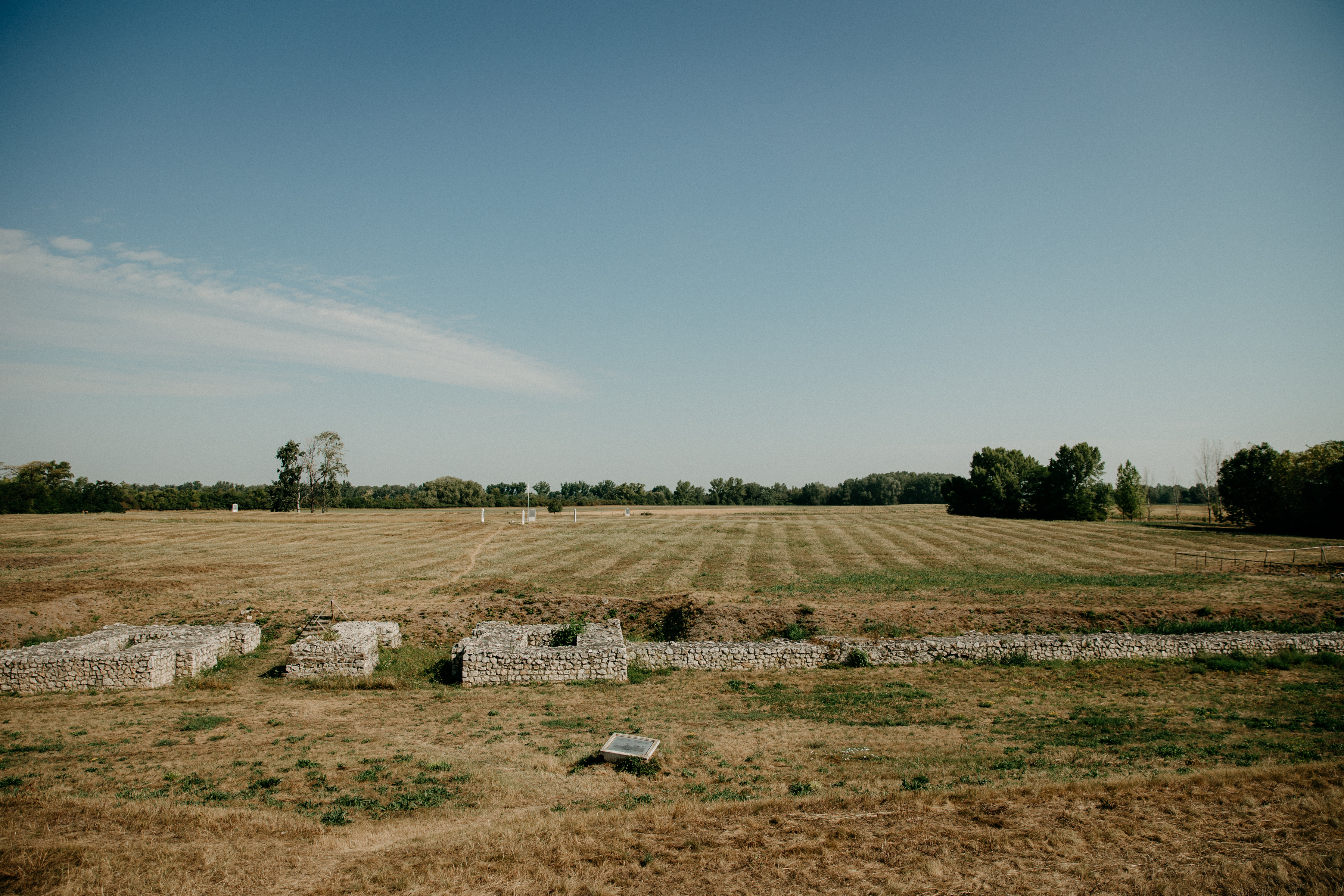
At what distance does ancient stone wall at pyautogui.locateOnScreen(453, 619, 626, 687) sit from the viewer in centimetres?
1808

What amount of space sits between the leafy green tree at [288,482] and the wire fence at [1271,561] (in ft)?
327

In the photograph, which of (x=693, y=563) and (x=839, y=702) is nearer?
(x=839, y=702)

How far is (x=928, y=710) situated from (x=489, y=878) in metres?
11.8

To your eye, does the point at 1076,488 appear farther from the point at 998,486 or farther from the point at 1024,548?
the point at 1024,548

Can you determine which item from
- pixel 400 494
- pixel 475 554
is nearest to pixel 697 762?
pixel 475 554

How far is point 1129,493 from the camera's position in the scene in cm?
8362

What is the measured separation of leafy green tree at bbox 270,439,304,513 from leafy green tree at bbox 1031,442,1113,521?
345 feet

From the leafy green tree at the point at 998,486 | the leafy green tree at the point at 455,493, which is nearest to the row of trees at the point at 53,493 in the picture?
the leafy green tree at the point at 455,493

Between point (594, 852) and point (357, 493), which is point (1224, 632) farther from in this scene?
point (357, 493)

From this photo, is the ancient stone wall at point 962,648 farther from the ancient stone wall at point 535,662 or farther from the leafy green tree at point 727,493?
the leafy green tree at point 727,493

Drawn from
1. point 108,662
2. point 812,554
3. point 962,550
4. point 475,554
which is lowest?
point 108,662

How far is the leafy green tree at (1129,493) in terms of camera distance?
83.5m

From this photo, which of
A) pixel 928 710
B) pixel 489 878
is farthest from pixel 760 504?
pixel 489 878

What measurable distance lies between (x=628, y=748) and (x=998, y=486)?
3336 inches
